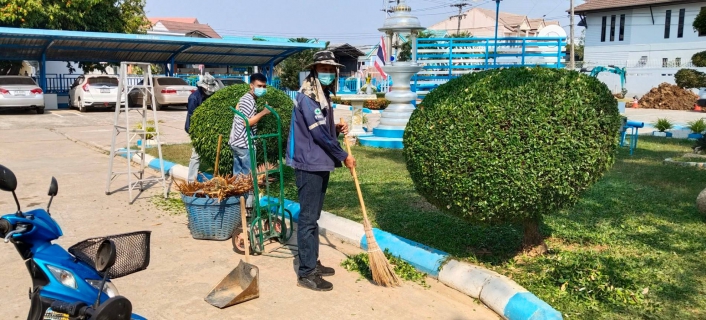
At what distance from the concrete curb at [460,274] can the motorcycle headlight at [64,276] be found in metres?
2.76

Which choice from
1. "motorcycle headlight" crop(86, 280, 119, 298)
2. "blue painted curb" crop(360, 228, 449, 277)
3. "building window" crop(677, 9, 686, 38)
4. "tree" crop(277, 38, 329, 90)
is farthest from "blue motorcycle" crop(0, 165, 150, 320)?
"building window" crop(677, 9, 686, 38)

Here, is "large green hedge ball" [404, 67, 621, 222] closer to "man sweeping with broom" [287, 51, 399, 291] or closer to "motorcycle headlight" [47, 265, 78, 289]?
"man sweeping with broom" [287, 51, 399, 291]

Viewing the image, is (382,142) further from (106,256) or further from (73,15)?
(73,15)

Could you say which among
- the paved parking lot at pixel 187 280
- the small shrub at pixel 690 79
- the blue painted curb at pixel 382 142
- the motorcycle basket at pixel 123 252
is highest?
the small shrub at pixel 690 79

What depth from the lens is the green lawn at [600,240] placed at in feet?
13.6

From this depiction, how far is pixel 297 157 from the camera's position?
181 inches

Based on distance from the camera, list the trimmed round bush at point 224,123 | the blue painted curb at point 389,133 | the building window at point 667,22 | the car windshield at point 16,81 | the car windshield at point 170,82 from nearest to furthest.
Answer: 1. the trimmed round bush at point 224,123
2. the blue painted curb at point 389,133
3. the car windshield at point 16,81
4. the car windshield at point 170,82
5. the building window at point 667,22

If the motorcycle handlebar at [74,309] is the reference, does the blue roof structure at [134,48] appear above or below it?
above

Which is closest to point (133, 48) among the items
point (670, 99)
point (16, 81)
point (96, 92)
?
point (96, 92)

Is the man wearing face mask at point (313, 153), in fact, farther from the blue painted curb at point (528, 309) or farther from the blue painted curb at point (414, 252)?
the blue painted curb at point (528, 309)

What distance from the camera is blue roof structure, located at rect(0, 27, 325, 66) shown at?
21891 millimetres

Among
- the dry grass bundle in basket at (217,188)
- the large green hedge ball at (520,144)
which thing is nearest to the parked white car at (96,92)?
the dry grass bundle in basket at (217,188)

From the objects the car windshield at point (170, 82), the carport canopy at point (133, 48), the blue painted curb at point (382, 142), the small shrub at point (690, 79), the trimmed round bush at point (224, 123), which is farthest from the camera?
the small shrub at point (690, 79)

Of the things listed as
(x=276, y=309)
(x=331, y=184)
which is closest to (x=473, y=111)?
(x=276, y=309)
